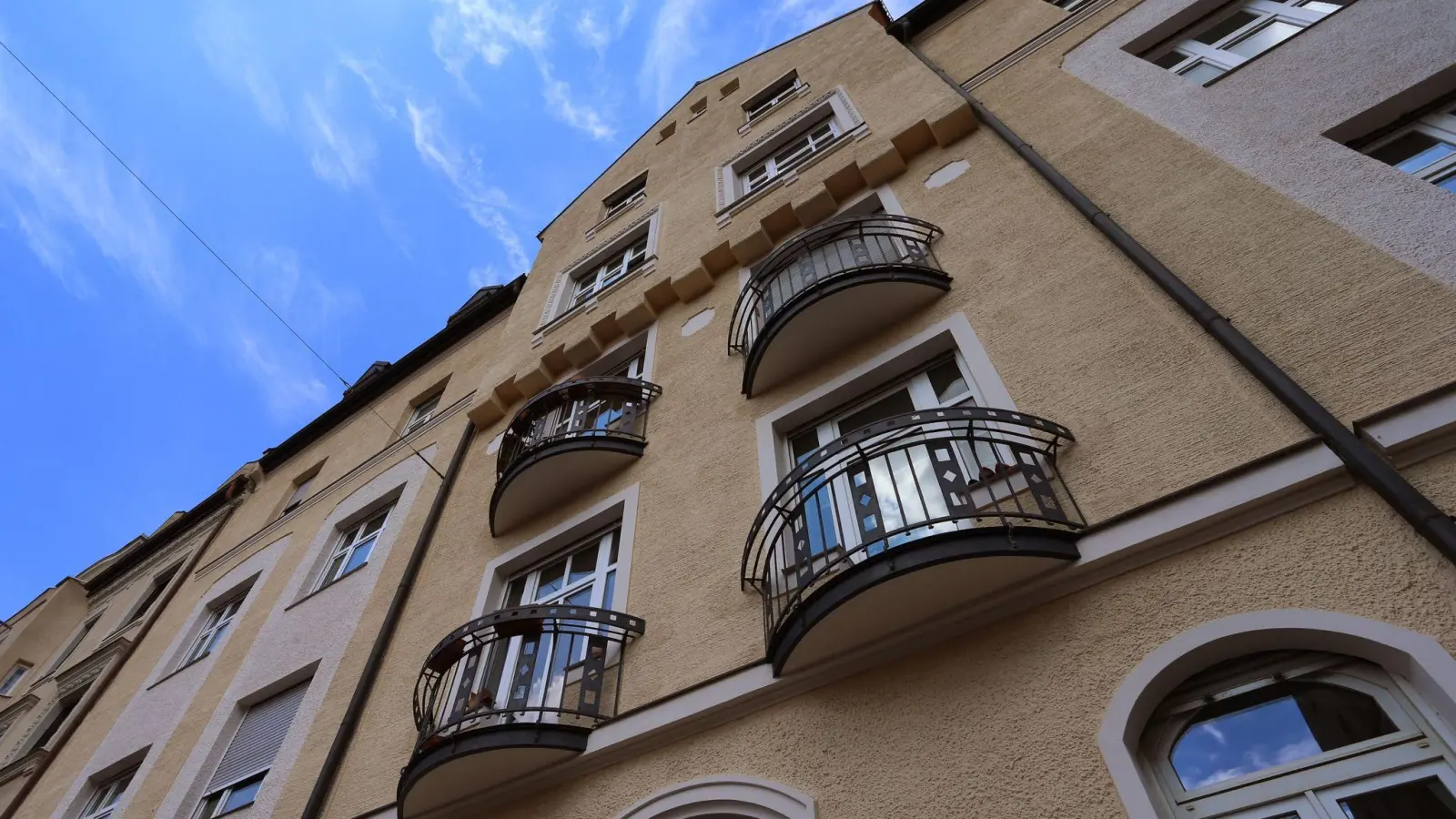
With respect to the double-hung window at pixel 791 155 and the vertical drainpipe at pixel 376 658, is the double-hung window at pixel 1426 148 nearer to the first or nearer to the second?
the double-hung window at pixel 791 155

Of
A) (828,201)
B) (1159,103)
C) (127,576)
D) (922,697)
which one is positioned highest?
(127,576)

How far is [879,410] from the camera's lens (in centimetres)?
690

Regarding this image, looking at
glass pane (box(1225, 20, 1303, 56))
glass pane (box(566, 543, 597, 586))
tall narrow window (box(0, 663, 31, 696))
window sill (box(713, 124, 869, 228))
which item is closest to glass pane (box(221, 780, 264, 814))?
glass pane (box(566, 543, 597, 586))

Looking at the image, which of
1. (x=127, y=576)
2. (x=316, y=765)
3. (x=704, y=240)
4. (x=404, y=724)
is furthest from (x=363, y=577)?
(x=127, y=576)

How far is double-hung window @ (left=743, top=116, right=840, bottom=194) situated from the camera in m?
11.9

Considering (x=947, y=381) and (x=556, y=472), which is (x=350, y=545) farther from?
(x=947, y=381)

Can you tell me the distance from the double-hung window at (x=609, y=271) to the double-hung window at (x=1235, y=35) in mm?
7548

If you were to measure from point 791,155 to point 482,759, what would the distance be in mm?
9925

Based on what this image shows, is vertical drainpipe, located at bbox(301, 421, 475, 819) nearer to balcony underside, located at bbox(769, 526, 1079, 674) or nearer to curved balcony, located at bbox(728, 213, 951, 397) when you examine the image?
curved balcony, located at bbox(728, 213, 951, 397)

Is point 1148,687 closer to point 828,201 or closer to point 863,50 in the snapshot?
point 828,201

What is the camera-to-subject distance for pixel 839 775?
4473 millimetres

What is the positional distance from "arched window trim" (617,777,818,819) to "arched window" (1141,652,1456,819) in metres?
1.92

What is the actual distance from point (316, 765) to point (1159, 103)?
10517 millimetres

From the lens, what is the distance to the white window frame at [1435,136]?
18.1ft
